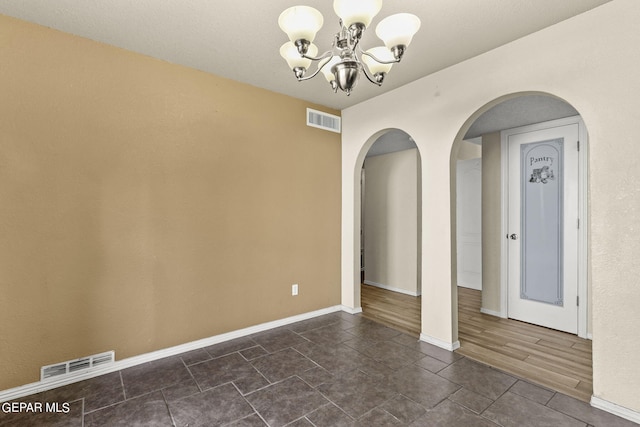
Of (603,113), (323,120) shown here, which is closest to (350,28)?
(603,113)

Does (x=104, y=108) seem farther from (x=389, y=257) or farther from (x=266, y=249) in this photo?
(x=389, y=257)

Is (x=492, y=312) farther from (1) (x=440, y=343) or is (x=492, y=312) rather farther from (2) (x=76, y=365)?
(2) (x=76, y=365)

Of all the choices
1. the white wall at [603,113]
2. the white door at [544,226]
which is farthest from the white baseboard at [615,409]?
the white door at [544,226]

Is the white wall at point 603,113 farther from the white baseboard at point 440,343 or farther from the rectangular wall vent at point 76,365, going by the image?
the rectangular wall vent at point 76,365

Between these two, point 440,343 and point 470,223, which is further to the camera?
point 470,223

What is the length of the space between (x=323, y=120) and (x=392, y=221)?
7.52 ft

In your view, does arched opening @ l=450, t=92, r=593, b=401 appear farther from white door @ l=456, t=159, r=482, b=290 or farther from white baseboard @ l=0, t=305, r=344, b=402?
→ white baseboard @ l=0, t=305, r=344, b=402

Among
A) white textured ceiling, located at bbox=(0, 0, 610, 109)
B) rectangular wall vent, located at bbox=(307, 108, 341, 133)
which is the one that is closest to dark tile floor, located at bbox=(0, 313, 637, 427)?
rectangular wall vent, located at bbox=(307, 108, 341, 133)

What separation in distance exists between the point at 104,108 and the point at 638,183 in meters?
3.89

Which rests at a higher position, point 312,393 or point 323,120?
point 323,120

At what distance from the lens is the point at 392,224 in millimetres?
5359

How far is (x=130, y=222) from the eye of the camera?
2.64m

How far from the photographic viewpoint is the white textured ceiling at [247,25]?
206cm

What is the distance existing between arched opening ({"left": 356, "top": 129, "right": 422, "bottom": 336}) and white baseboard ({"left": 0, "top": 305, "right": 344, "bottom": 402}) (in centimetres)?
148
